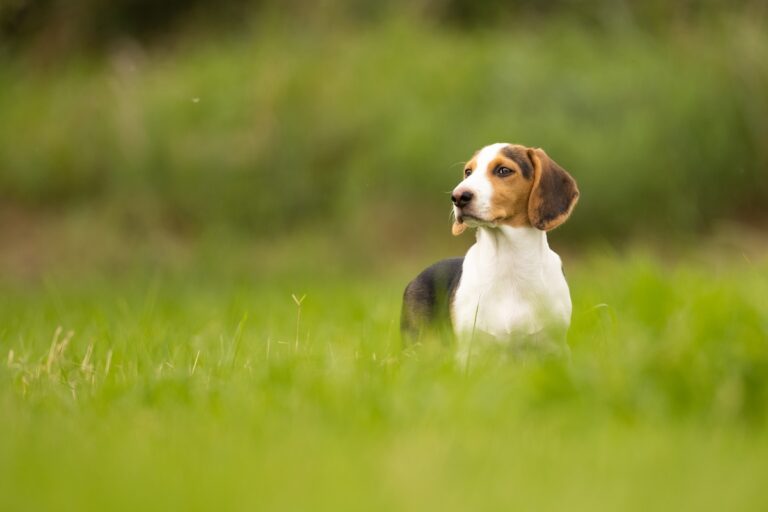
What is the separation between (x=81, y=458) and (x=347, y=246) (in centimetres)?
795

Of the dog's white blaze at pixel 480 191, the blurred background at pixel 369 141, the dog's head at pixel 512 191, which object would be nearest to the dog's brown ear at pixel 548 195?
the dog's head at pixel 512 191

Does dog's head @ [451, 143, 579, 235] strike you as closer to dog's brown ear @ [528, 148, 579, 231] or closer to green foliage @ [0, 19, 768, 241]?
dog's brown ear @ [528, 148, 579, 231]

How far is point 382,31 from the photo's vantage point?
13.6 meters

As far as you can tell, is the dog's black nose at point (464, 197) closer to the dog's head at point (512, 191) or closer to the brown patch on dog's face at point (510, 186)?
the dog's head at point (512, 191)

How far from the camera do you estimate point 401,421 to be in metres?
3.46

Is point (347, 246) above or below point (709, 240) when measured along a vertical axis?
below

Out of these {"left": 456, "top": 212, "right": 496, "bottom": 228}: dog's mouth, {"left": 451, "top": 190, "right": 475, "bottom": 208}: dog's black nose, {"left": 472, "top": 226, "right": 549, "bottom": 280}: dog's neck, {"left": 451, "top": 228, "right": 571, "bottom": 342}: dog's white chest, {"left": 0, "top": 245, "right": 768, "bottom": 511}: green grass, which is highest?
{"left": 451, "top": 190, "right": 475, "bottom": 208}: dog's black nose

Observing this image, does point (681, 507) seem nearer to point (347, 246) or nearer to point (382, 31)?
point (347, 246)

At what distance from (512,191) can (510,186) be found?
0.02m

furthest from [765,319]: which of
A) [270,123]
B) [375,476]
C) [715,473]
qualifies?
[270,123]

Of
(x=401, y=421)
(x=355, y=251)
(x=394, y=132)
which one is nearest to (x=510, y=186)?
(x=401, y=421)

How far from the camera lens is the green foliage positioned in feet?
37.5

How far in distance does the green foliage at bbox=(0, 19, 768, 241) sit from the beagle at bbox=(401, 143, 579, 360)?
662 cm

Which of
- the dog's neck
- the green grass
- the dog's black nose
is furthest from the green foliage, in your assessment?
the dog's black nose
